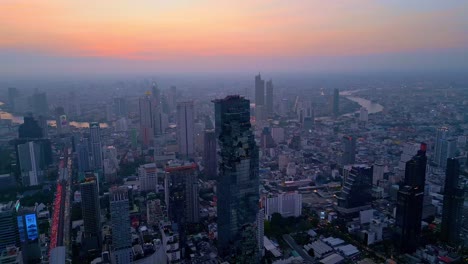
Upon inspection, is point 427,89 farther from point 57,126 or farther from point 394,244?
point 57,126

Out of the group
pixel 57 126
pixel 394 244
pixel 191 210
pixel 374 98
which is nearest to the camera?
pixel 394 244

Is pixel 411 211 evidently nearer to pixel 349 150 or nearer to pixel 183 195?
pixel 183 195

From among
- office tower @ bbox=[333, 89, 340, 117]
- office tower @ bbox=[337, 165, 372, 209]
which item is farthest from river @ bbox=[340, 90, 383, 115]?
office tower @ bbox=[337, 165, 372, 209]

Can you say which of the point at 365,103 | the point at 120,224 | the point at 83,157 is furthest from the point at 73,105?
the point at 365,103

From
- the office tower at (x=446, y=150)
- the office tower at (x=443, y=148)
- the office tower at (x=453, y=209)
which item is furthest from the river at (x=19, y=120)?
the office tower at (x=453, y=209)

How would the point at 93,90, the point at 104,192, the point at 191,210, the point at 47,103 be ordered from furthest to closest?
the point at 93,90
the point at 47,103
the point at 104,192
the point at 191,210

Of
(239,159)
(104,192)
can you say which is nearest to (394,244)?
(239,159)
